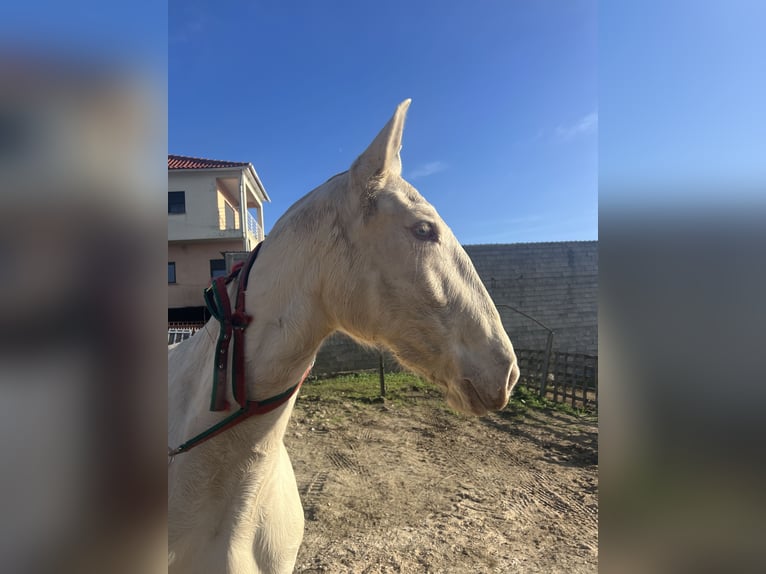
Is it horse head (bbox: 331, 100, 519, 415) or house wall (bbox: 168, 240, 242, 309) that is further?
house wall (bbox: 168, 240, 242, 309)

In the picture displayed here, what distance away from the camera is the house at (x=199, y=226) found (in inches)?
428

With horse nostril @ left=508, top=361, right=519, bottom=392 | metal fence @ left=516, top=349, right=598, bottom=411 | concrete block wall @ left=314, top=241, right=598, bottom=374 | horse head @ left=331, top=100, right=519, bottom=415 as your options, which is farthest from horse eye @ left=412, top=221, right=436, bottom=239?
concrete block wall @ left=314, top=241, right=598, bottom=374

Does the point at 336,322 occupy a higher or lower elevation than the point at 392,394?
higher

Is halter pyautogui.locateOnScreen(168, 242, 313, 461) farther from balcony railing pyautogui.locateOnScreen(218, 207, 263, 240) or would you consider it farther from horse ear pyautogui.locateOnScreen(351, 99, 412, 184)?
balcony railing pyautogui.locateOnScreen(218, 207, 263, 240)

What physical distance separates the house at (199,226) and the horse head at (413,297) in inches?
367

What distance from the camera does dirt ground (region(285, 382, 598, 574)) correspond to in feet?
11.2

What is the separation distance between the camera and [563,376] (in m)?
8.64

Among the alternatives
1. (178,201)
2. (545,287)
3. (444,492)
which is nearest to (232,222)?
(178,201)

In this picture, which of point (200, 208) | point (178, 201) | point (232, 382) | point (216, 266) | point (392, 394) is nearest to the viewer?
point (232, 382)

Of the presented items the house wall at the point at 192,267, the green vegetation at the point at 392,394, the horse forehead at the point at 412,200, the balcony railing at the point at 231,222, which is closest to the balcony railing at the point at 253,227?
the balcony railing at the point at 231,222

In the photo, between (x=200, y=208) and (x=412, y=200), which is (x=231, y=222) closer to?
(x=200, y=208)

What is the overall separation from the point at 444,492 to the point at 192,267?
39.2ft

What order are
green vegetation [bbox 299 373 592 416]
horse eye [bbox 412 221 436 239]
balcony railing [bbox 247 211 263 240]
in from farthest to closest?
balcony railing [bbox 247 211 263 240] < green vegetation [bbox 299 373 592 416] < horse eye [bbox 412 221 436 239]

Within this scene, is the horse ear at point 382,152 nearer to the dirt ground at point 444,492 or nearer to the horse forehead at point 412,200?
the horse forehead at point 412,200
